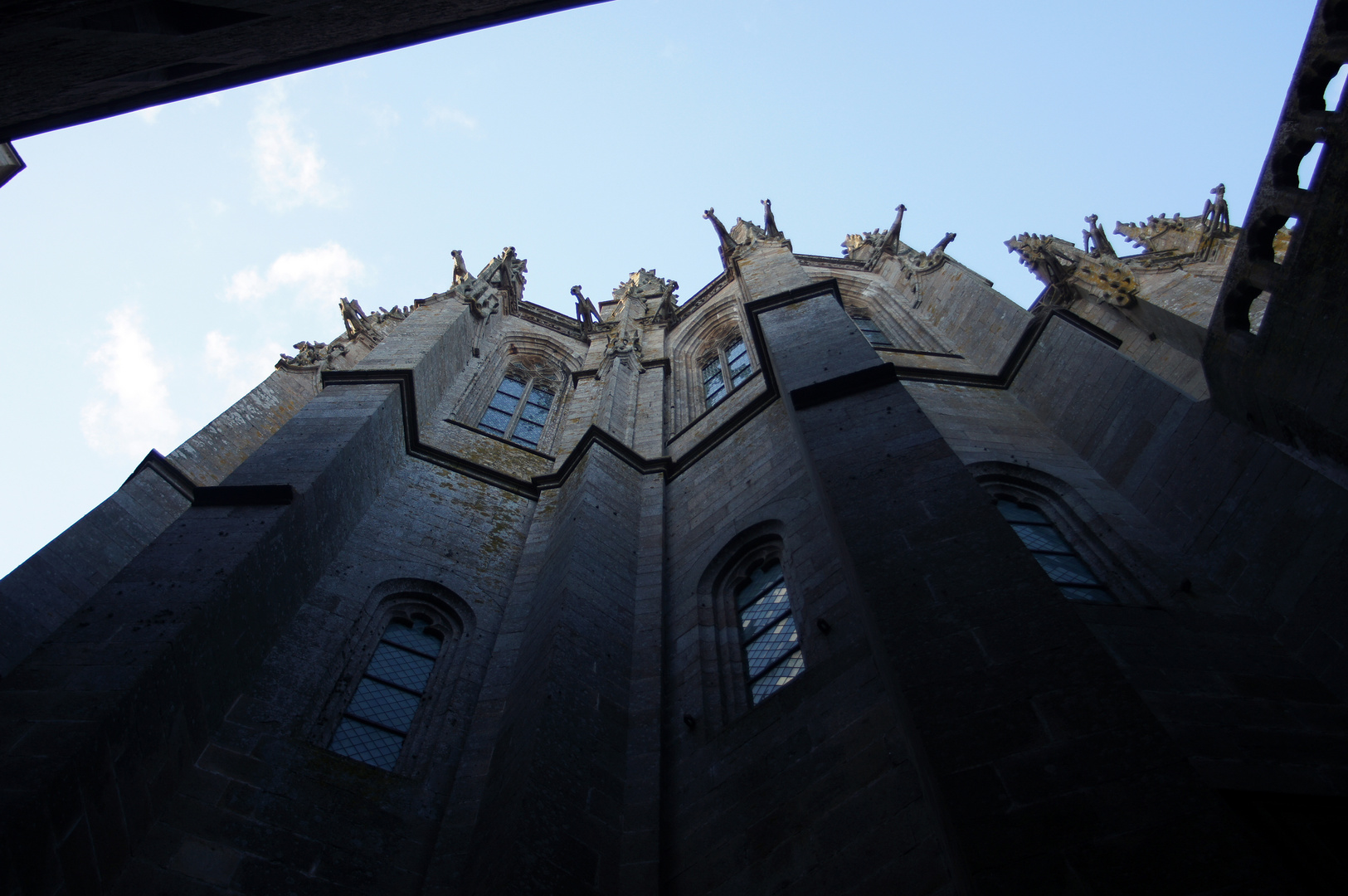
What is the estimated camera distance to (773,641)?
787cm

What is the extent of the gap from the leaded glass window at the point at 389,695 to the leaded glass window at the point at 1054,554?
5.68 meters

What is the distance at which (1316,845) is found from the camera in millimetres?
4070

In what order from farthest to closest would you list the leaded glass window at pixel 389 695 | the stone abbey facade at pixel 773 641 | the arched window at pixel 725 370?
the arched window at pixel 725 370, the leaded glass window at pixel 389 695, the stone abbey facade at pixel 773 641

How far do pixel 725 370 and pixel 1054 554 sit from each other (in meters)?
10.6

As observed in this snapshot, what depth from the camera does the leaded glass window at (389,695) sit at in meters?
7.67

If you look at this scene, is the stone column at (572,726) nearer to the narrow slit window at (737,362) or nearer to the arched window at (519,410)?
the arched window at (519,410)

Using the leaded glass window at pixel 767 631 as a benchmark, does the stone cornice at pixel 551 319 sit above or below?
above

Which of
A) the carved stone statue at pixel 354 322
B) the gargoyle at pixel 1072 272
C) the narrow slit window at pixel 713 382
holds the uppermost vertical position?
the carved stone statue at pixel 354 322

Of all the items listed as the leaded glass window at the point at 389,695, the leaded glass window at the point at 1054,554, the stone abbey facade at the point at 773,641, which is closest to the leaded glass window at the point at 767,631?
the stone abbey facade at the point at 773,641

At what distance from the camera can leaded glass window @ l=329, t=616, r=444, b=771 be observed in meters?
7.67

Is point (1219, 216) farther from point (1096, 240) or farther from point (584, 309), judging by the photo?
point (584, 309)

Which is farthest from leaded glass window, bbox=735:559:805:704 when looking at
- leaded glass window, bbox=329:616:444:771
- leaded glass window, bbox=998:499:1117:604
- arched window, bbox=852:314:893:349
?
arched window, bbox=852:314:893:349

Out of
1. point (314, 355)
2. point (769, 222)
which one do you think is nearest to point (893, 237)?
point (769, 222)

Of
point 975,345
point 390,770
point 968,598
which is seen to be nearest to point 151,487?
point 390,770
